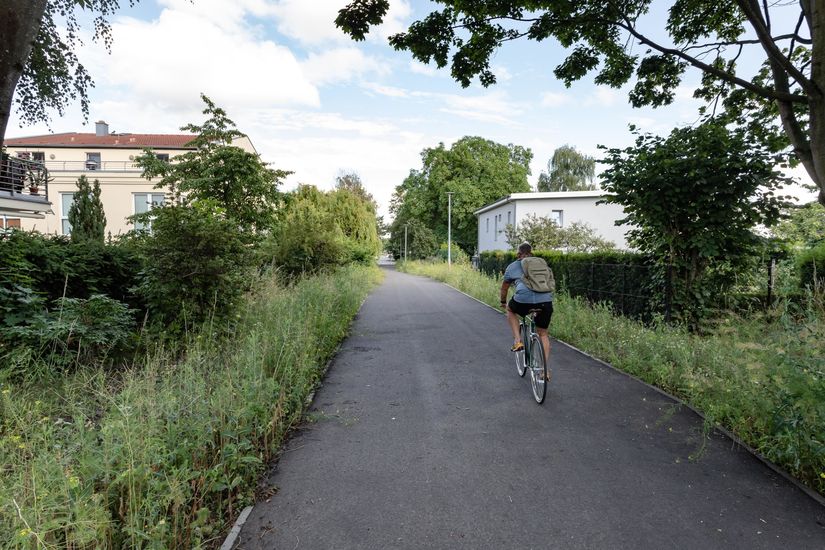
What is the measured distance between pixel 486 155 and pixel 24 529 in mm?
51976

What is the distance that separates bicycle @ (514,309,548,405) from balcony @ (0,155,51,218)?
14418 millimetres

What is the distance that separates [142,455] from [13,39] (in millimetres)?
3454

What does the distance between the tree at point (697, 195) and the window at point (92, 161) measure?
129 ft

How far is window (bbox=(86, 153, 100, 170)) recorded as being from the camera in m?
34.5

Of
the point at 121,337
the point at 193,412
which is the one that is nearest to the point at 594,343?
the point at 193,412

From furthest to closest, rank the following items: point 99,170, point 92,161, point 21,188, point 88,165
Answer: point 92,161, point 88,165, point 99,170, point 21,188

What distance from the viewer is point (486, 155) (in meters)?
50.8

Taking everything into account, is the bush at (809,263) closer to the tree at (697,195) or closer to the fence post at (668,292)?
the tree at (697,195)

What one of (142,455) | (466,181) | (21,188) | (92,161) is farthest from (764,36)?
(466,181)

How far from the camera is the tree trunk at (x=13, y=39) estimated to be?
348cm

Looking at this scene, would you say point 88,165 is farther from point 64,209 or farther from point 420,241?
point 420,241

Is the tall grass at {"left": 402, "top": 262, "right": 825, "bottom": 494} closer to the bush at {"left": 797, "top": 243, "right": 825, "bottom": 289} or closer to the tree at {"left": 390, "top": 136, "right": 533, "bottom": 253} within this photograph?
the bush at {"left": 797, "top": 243, "right": 825, "bottom": 289}

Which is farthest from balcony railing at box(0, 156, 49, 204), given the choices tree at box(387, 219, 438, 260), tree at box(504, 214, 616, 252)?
tree at box(387, 219, 438, 260)

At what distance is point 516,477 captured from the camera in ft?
11.6
